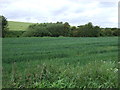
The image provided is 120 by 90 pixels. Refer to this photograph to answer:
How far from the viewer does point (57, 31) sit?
40094mm

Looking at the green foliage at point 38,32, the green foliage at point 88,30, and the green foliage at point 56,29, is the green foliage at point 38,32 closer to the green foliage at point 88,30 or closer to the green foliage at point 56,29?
the green foliage at point 56,29

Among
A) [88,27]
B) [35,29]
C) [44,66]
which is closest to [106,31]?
[88,27]

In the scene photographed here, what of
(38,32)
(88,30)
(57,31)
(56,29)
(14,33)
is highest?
(56,29)

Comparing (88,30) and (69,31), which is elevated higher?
(88,30)

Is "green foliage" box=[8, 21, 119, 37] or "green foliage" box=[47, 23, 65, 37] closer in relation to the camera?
"green foliage" box=[47, 23, 65, 37]

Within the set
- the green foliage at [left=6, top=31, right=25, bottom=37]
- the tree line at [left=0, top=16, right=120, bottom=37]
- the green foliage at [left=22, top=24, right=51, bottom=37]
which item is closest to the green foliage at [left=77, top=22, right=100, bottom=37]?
the tree line at [left=0, top=16, right=120, bottom=37]

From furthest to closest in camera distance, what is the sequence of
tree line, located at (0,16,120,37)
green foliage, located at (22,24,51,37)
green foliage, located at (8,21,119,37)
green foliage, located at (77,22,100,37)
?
green foliage, located at (77,22,100,37)
green foliage, located at (8,21,119,37)
tree line, located at (0,16,120,37)
green foliage, located at (22,24,51,37)

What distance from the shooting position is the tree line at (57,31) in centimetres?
3844

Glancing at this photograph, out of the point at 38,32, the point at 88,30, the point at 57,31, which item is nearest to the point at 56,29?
the point at 57,31

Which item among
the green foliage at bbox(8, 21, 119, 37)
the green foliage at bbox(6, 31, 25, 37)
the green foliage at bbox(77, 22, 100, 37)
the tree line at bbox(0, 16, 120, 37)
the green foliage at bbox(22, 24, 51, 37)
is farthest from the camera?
the green foliage at bbox(77, 22, 100, 37)

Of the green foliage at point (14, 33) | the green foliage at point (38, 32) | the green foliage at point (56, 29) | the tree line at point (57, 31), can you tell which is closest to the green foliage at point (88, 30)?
the tree line at point (57, 31)

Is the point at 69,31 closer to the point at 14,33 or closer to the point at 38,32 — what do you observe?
the point at 38,32

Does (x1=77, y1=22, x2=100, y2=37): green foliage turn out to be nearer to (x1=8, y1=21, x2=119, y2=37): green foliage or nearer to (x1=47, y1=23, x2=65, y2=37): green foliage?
(x1=8, y1=21, x2=119, y2=37): green foliage

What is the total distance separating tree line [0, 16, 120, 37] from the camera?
38438 mm
